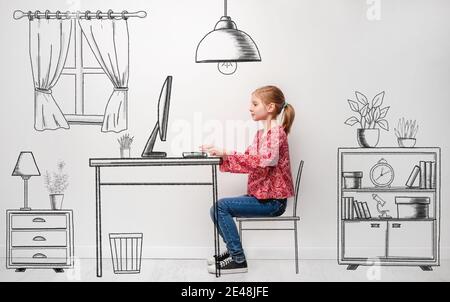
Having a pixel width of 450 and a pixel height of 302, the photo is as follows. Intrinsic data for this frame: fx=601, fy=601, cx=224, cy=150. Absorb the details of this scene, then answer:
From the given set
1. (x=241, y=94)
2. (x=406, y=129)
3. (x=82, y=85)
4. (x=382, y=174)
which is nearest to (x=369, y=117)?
(x=406, y=129)

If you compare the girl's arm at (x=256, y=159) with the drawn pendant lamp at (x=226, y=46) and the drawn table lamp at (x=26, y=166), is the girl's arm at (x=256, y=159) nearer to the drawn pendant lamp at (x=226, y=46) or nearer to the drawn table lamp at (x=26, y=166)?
the drawn pendant lamp at (x=226, y=46)

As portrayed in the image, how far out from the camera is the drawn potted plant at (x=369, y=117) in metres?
4.71

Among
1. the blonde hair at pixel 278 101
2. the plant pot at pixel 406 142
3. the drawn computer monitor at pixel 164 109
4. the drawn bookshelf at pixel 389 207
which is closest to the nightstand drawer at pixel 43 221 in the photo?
the drawn computer monitor at pixel 164 109

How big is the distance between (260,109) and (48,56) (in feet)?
5.70

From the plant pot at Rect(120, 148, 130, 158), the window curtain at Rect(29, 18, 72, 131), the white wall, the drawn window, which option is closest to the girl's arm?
the white wall

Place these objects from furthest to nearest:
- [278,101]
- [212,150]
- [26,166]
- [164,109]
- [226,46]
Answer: [26,166]
[164,109]
[278,101]
[212,150]
[226,46]

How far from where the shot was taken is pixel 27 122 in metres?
4.82

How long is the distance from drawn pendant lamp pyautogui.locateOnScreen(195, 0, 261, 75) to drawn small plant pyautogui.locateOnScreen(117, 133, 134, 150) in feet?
2.85

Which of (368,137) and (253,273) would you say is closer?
(253,273)

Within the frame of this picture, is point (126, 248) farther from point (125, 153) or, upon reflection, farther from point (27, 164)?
point (27, 164)

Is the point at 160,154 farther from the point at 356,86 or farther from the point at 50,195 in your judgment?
the point at 356,86

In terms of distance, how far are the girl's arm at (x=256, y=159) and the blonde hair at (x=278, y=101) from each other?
0.69 feet

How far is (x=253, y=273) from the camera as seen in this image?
14.8 feet

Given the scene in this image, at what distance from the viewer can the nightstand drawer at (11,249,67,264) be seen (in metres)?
4.72
